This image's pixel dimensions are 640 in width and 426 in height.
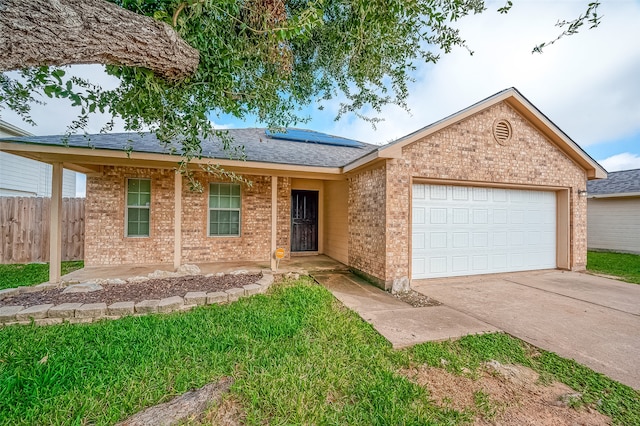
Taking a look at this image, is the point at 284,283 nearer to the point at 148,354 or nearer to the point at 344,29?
the point at 148,354

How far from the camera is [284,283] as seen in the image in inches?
216

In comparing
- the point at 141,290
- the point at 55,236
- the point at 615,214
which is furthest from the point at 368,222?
the point at 615,214

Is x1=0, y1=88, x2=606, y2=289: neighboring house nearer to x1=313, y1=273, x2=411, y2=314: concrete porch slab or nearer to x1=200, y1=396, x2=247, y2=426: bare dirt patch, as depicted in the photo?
x1=313, y1=273, x2=411, y2=314: concrete porch slab

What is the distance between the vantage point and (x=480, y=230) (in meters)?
6.51

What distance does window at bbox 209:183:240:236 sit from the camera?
7.64 meters

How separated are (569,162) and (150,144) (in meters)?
10.8

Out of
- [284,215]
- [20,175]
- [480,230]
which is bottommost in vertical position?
[480,230]

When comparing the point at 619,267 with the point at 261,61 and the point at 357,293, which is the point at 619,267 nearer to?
the point at 357,293

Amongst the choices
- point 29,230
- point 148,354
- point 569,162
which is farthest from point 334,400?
point 29,230

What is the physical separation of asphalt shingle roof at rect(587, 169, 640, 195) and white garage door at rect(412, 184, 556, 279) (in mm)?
7379

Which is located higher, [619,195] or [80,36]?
[80,36]

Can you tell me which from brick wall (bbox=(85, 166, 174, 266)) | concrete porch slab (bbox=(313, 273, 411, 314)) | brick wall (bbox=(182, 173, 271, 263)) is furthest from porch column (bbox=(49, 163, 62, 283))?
concrete porch slab (bbox=(313, 273, 411, 314))

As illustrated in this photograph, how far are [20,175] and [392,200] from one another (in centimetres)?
Result: 1529

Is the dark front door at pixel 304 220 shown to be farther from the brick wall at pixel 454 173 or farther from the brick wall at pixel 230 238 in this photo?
the brick wall at pixel 454 173
